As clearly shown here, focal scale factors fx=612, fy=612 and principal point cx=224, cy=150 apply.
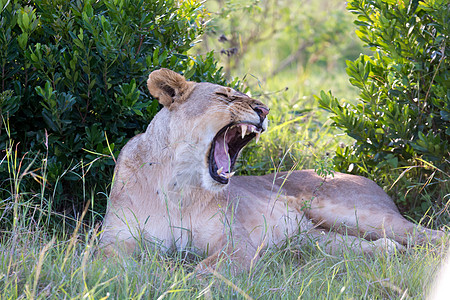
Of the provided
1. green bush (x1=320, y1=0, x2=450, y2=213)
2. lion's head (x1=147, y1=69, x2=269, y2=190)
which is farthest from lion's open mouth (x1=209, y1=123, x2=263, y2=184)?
green bush (x1=320, y1=0, x2=450, y2=213)

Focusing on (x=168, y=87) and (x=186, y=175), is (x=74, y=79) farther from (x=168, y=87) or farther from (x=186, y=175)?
(x=186, y=175)

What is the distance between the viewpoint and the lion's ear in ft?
10.5

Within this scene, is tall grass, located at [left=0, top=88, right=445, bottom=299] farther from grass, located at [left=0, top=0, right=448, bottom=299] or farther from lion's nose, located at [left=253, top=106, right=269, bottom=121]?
lion's nose, located at [left=253, top=106, right=269, bottom=121]

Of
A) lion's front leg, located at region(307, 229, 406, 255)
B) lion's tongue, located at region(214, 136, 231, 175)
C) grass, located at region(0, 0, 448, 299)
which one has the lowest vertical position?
lion's front leg, located at region(307, 229, 406, 255)

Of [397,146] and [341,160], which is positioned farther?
[341,160]

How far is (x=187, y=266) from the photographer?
10.2 feet

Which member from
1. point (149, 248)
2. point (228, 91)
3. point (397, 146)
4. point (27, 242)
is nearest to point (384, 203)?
point (397, 146)

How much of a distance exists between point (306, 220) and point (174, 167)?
1249 millimetres

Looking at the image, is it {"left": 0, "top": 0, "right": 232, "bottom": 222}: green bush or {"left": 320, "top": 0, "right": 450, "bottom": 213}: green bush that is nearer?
{"left": 0, "top": 0, "right": 232, "bottom": 222}: green bush

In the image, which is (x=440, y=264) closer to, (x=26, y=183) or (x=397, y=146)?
(x=397, y=146)

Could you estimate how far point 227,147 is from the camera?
10.9 ft

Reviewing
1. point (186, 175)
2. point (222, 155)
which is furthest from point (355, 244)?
point (186, 175)

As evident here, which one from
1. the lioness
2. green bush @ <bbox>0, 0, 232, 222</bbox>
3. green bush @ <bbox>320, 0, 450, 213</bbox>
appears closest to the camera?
the lioness

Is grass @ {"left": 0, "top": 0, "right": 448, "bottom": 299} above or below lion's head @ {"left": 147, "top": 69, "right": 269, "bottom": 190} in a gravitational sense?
below
